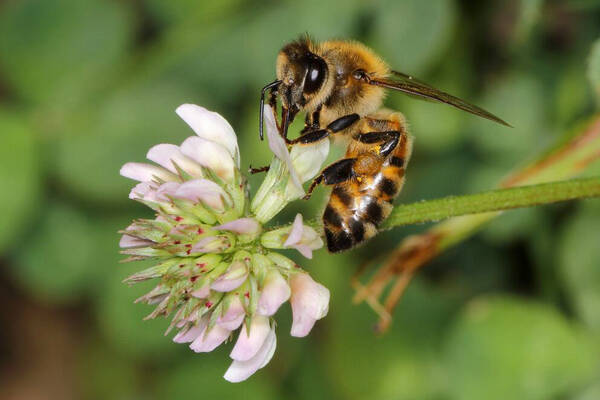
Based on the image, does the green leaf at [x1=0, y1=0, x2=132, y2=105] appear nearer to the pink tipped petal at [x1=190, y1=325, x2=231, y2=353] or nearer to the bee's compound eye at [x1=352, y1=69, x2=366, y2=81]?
the bee's compound eye at [x1=352, y1=69, x2=366, y2=81]

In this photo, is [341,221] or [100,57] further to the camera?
[100,57]

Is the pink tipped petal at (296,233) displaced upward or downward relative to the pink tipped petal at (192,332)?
upward

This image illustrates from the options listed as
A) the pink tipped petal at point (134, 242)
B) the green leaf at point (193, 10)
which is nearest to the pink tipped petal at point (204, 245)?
the pink tipped petal at point (134, 242)

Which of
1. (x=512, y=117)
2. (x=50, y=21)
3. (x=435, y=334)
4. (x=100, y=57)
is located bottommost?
(x=435, y=334)

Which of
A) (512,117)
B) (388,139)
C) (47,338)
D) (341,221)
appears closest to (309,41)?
(388,139)

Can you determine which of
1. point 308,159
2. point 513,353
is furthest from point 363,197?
point 513,353

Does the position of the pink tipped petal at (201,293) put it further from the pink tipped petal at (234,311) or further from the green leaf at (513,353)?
the green leaf at (513,353)

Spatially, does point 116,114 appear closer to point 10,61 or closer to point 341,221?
point 10,61
